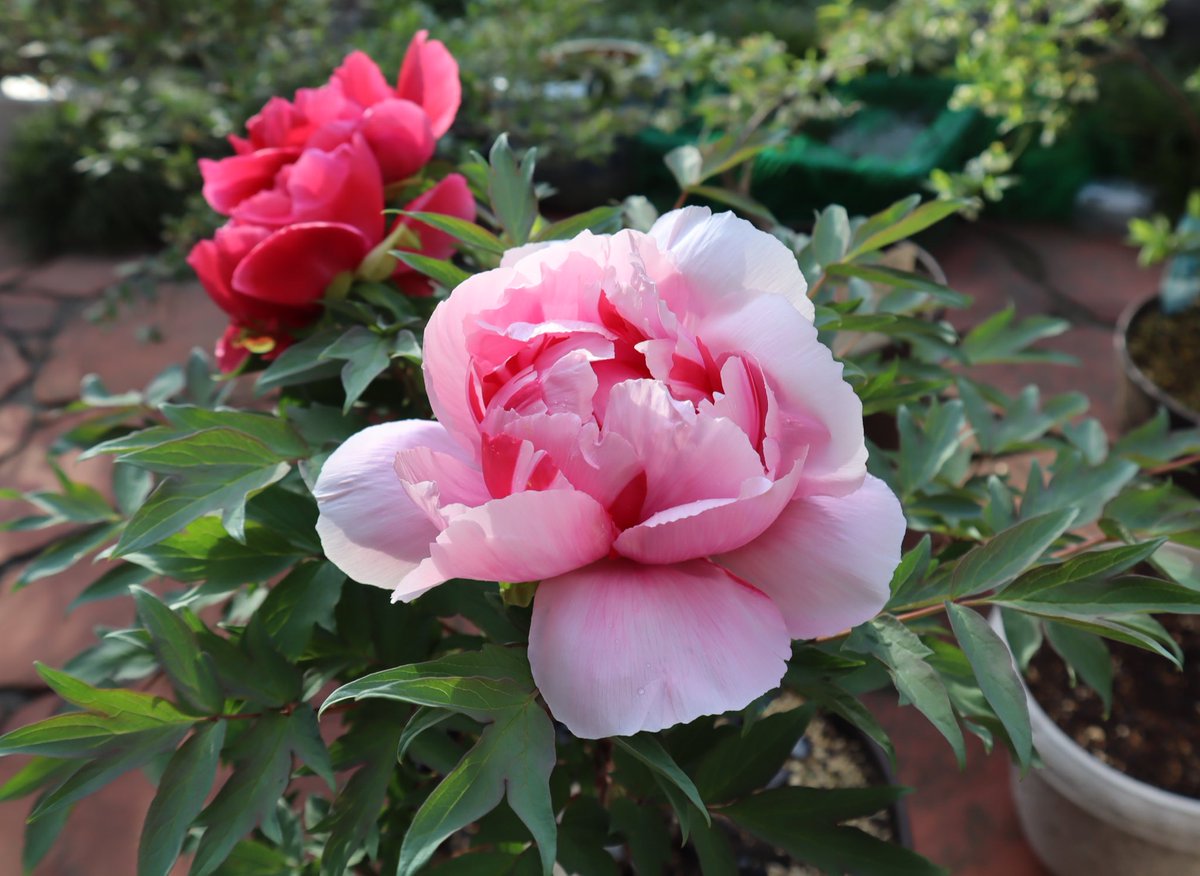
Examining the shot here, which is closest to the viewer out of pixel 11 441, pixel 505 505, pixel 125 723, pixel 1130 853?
pixel 505 505

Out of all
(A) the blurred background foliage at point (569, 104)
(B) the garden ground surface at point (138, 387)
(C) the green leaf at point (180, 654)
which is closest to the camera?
(C) the green leaf at point (180, 654)

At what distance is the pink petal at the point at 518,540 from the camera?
1.02 ft

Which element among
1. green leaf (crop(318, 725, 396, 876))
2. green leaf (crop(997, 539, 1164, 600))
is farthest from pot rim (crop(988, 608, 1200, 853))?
green leaf (crop(318, 725, 396, 876))

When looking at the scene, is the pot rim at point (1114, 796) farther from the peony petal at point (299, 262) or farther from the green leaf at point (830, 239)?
the peony petal at point (299, 262)

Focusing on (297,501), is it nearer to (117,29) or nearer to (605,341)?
(605,341)

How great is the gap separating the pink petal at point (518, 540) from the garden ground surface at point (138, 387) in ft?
2.62

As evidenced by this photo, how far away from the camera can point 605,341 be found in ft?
1.16

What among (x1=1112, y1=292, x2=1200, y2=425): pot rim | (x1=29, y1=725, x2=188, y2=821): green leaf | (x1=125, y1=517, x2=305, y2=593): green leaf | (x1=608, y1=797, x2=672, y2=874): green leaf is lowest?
(x1=1112, y1=292, x2=1200, y2=425): pot rim

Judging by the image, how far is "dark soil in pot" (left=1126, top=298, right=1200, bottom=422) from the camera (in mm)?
1443

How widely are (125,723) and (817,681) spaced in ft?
0.92

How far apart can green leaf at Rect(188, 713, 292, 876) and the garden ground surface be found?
662mm

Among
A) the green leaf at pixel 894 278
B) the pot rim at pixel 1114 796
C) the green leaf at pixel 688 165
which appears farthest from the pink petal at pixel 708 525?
the pot rim at pixel 1114 796

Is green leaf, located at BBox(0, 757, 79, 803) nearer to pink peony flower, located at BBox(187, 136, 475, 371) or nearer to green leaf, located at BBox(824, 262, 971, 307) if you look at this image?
pink peony flower, located at BBox(187, 136, 475, 371)

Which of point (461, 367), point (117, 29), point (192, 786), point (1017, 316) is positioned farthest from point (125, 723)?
point (117, 29)
